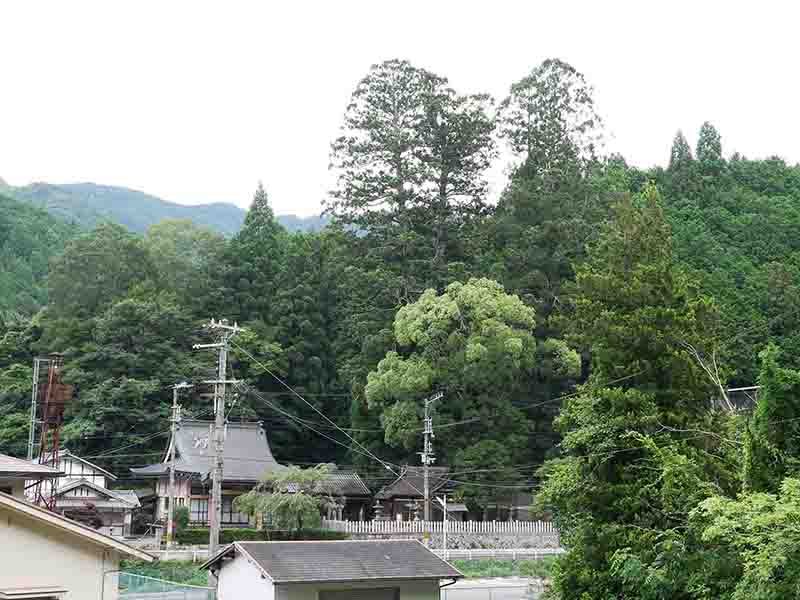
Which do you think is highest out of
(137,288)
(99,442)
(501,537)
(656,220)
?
(137,288)

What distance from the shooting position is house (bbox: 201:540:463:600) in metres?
20.8

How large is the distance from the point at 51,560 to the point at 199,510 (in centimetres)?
3422

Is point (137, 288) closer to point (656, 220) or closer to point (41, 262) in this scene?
point (41, 262)

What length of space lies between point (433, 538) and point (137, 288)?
2960 cm

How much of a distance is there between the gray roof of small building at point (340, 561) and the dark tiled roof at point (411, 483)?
71.7ft

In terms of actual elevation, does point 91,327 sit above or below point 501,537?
above

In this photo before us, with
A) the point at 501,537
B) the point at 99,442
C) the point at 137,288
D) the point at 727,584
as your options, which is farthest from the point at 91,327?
the point at 727,584

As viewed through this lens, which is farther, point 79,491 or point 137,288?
point 137,288

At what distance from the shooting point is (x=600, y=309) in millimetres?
21641

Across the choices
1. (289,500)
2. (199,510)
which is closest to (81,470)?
(199,510)

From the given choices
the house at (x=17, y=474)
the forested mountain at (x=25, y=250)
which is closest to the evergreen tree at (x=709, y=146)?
the forested mountain at (x=25, y=250)

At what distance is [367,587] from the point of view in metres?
21.6

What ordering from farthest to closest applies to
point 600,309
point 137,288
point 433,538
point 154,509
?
point 137,288 → point 154,509 → point 433,538 → point 600,309

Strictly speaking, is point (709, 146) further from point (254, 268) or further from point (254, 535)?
point (254, 535)
